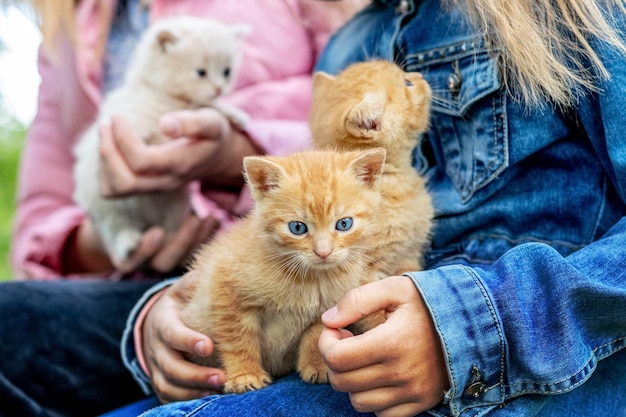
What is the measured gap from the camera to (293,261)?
1.00 metres

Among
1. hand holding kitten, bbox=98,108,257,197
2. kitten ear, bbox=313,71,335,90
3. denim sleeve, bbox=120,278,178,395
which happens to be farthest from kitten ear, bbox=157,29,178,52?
denim sleeve, bbox=120,278,178,395

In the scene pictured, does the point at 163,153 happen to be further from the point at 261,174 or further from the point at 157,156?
the point at 261,174

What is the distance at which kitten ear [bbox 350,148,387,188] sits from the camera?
100cm

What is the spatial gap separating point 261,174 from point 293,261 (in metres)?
0.16

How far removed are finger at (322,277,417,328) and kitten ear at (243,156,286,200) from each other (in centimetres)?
23

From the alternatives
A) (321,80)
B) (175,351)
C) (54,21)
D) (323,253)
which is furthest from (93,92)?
(323,253)

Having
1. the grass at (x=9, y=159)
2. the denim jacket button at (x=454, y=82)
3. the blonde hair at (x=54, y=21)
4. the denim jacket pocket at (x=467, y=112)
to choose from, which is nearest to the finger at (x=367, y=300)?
the denim jacket pocket at (x=467, y=112)

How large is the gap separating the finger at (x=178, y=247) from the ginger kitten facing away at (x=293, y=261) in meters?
0.66

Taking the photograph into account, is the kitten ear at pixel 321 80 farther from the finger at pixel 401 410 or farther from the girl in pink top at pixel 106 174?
the finger at pixel 401 410

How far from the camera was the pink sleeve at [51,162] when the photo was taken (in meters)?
2.06

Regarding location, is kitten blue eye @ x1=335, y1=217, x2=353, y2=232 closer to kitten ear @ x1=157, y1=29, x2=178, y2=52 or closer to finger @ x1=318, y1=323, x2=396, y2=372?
finger @ x1=318, y1=323, x2=396, y2=372

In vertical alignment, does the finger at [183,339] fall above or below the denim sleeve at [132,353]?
above

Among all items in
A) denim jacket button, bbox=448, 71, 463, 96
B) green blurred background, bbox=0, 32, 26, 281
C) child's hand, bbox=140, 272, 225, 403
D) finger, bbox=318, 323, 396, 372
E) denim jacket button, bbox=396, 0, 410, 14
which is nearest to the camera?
finger, bbox=318, 323, 396, 372

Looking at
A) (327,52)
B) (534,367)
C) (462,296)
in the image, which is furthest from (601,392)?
(327,52)
